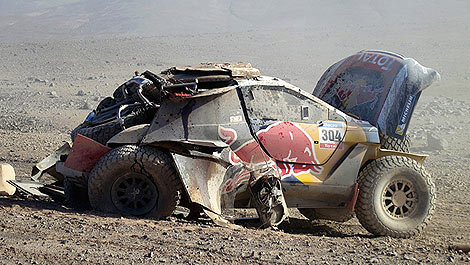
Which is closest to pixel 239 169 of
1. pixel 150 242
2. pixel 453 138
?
pixel 150 242

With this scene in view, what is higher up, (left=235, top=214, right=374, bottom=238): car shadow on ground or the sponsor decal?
the sponsor decal

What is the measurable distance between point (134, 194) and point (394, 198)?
3217mm

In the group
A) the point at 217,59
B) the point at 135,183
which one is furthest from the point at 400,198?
the point at 217,59

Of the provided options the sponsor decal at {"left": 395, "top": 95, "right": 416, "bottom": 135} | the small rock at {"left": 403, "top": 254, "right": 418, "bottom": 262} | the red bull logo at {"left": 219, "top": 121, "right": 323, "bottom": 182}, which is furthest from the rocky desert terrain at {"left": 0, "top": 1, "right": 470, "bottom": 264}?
the sponsor decal at {"left": 395, "top": 95, "right": 416, "bottom": 135}

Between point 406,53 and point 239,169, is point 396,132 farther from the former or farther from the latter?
point 406,53

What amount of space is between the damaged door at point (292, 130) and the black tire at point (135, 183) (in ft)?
3.79

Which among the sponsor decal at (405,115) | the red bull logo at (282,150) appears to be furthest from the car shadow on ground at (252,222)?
Result: the sponsor decal at (405,115)

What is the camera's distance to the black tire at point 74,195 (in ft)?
27.8

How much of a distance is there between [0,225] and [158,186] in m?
1.71

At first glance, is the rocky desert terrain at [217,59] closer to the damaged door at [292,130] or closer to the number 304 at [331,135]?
the damaged door at [292,130]

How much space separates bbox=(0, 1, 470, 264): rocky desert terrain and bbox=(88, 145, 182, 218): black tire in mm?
247

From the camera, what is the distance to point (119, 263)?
6.27m

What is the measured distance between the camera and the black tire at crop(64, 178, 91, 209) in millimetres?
8484

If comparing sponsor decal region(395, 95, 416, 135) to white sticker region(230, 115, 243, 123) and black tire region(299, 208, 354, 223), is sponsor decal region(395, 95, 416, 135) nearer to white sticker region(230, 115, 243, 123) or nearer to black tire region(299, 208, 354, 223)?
black tire region(299, 208, 354, 223)
